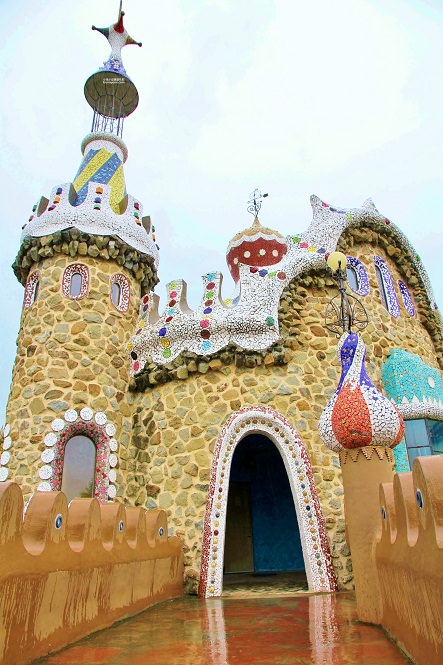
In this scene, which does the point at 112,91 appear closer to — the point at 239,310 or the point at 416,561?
the point at 239,310

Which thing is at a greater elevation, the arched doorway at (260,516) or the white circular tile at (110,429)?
the white circular tile at (110,429)

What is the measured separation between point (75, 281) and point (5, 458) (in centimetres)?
298

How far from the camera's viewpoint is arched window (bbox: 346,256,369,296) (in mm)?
8930

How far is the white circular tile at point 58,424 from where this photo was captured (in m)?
7.52

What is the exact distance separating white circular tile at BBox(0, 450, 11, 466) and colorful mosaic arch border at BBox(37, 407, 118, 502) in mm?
600

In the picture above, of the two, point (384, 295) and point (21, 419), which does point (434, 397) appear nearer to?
point (384, 295)

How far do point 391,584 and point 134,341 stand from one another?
5.82 metres

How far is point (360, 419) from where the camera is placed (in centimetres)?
439

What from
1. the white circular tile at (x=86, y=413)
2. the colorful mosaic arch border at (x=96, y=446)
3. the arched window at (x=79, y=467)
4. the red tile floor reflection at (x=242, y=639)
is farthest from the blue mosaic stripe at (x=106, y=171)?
the red tile floor reflection at (x=242, y=639)

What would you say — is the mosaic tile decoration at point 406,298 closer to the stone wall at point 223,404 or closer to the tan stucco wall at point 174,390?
the tan stucco wall at point 174,390

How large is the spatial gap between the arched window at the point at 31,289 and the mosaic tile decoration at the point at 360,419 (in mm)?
5972

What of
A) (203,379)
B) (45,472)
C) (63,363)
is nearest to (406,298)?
(203,379)

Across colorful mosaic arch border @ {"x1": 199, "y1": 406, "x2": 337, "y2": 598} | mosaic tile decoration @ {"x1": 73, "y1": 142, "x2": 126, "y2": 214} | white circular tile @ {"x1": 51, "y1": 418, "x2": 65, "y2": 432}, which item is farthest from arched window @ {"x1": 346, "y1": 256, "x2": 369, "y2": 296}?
white circular tile @ {"x1": 51, "y1": 418, "x2": 65, "y2": 432}

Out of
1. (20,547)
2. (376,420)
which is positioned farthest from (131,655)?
(376,420)
